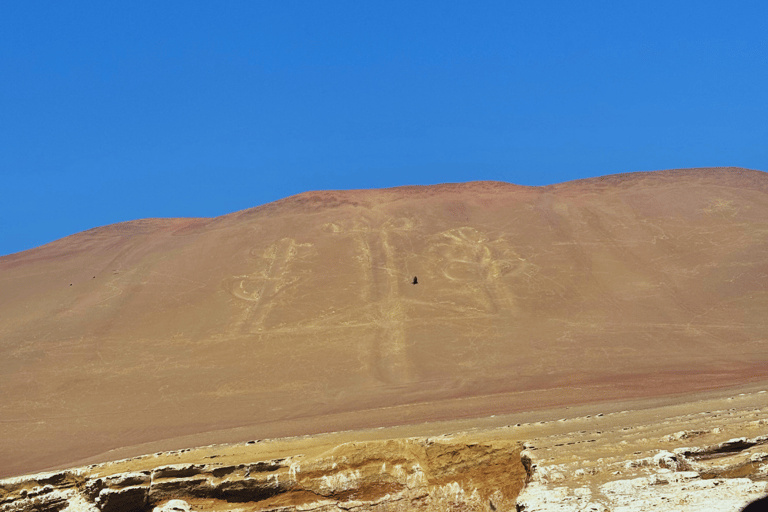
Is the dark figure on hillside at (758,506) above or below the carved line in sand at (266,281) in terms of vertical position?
below

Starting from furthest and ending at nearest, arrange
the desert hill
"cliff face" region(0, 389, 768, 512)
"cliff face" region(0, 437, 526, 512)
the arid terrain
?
the desert hill → the arid terrain → "cliff face" region(0, 437, 526, 512) → "cliff face" region(0, 389, 768, 512)

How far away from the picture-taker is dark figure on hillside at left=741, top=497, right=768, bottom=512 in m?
6.50

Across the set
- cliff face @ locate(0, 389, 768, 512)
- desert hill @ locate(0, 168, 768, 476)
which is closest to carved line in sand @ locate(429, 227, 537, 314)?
desert hill @ locate(0, 168, 768, 476)

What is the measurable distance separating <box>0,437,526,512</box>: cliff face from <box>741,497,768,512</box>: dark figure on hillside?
307cm

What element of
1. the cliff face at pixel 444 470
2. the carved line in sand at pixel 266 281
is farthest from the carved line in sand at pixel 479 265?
the cliff face at pixel 444 470

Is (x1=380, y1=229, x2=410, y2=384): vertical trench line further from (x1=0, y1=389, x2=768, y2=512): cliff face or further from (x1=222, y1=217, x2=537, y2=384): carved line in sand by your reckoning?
(x1=0, y1=389, x2=768, y2=512): cliff face

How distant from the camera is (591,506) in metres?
6.85

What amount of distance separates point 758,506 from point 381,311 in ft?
87.0

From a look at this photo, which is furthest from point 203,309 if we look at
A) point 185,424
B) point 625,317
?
point 625,317

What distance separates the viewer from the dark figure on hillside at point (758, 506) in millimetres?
6504

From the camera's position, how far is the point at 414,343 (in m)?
29.4

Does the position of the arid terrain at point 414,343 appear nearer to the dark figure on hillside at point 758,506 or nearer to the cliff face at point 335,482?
the cliff face at point 335,482

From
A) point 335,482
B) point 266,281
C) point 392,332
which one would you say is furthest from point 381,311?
point 335,482

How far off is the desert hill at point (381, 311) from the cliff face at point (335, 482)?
9.32m
